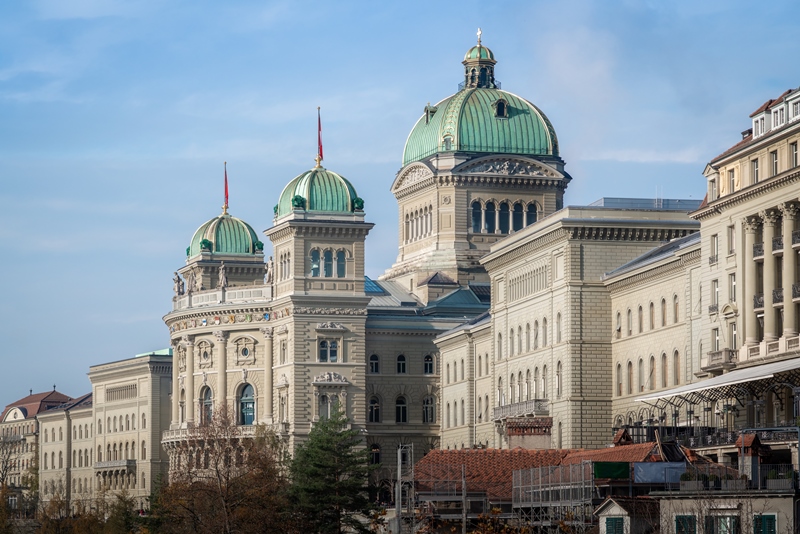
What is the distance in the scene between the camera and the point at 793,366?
9419 centimetres

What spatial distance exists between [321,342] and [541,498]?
7601 centimetres

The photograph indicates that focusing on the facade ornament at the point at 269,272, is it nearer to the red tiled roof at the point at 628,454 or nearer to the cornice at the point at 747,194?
the cornice at the point at 747,194

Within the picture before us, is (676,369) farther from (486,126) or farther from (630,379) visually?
(486,126)

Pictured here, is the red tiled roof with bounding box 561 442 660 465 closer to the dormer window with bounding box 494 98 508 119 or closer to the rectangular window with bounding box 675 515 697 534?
the rectangular window with bounding box 675 515 697 534

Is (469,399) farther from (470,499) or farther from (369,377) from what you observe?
(470,499)

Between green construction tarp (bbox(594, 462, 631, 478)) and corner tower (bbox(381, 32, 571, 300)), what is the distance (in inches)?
3755

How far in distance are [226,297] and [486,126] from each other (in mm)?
26932

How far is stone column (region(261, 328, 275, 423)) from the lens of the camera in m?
178

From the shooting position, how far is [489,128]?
188375 mm

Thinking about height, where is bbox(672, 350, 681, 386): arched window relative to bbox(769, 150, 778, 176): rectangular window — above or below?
below

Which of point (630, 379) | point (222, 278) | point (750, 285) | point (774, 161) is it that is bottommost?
point (630, 379)

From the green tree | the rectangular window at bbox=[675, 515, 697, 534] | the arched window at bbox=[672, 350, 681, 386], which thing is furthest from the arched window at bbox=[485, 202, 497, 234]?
the rectangular window at bbox=[675, 515, 697, 534]

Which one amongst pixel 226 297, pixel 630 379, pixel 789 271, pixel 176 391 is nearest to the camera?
pixel 789 271

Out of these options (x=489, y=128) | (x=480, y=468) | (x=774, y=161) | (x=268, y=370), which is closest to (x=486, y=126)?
(x=489, y=128)
